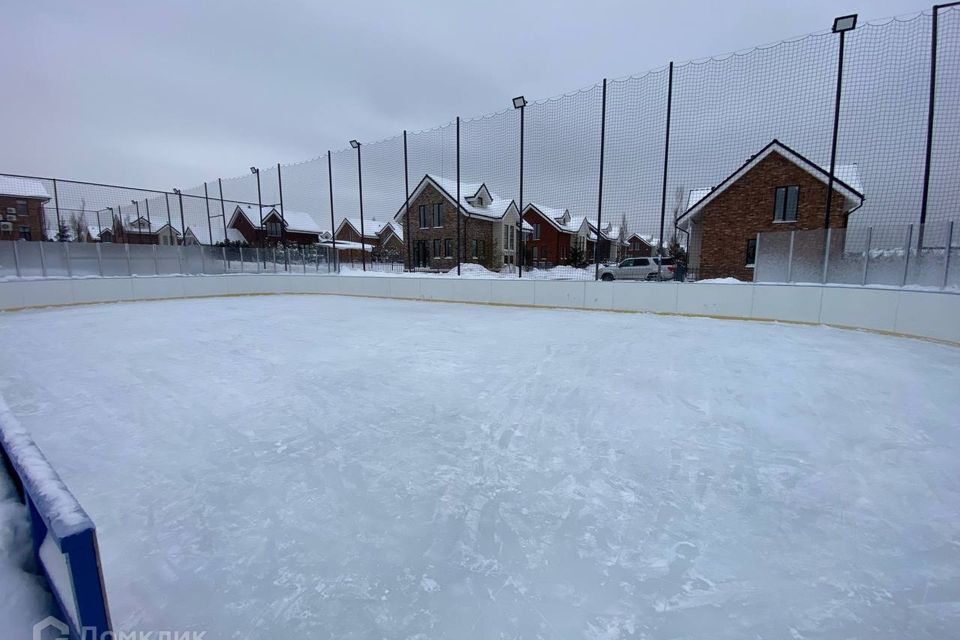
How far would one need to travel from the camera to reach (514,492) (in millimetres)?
2248

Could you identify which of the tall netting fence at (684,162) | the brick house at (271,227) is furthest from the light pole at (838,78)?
the brick house at (271,227)

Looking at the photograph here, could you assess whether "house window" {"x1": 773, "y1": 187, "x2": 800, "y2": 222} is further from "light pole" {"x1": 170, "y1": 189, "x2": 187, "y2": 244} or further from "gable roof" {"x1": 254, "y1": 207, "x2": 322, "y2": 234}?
"gable roof" {"x1": 254, "y1": 207, "x2": 322, "y2": 234}

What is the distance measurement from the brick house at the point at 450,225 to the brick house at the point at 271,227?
17.9 feet

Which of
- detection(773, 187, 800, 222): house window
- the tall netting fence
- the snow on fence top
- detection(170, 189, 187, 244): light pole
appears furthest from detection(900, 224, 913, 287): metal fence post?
detection(170, 189, 187, 244): light pole

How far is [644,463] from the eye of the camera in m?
2.56

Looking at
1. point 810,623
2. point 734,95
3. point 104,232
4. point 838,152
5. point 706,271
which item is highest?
point 734,95

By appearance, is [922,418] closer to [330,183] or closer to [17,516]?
[17,516]

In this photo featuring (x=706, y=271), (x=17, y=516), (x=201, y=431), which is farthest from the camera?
(x=706, y=271)

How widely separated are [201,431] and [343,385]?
1.20 metres

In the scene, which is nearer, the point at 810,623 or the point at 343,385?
the point at 810,623

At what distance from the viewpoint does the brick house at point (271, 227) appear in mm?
17969

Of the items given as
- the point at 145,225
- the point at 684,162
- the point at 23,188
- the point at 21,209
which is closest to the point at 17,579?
the point at 684,162

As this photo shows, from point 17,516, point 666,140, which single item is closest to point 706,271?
point 666,140

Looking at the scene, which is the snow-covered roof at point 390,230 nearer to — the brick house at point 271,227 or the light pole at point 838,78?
the brick house at point 271,227
